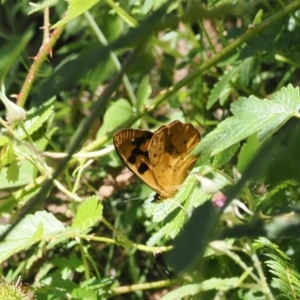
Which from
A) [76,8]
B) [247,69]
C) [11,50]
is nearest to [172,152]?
[76,8]

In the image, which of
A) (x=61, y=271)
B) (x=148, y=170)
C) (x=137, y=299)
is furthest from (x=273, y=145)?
(x=137, y=299)

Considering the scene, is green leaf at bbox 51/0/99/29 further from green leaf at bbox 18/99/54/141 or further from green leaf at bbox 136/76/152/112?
green leaf at bbox 136/76/152/112

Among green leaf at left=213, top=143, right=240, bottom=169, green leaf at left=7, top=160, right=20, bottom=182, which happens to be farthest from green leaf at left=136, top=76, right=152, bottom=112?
green leaf at left=213, top=143, right=240, bottom=169

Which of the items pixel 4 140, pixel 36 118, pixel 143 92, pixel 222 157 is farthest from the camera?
pixel 143 92

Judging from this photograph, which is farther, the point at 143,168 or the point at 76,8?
the point at 143,168

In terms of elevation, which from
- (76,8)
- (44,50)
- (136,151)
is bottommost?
(136,151)

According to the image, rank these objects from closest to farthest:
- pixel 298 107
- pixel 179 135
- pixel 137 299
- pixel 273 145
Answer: pixel 273 145
pixel 298 107
pixel 179 135
pixel 137 299

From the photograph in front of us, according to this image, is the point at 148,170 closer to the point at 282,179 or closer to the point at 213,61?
the point at 213,61

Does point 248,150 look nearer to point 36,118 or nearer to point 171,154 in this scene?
point 171,154
